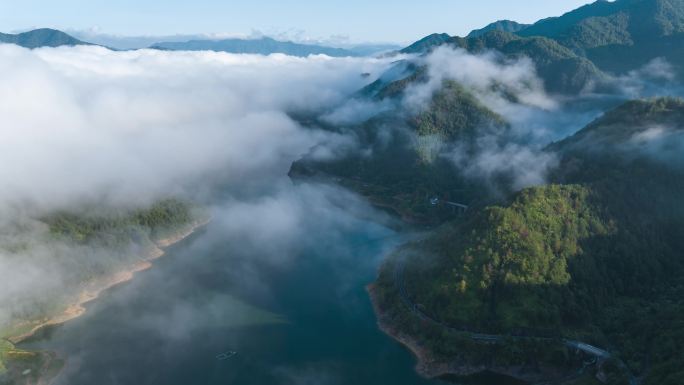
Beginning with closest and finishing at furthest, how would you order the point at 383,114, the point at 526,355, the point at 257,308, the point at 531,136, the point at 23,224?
the point at 526,355 < the point at 257,308 < the point at 23,224 < the point at 531,136 < the point at 383,114

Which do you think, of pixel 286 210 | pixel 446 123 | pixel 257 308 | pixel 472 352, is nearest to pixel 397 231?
pixel 286 210

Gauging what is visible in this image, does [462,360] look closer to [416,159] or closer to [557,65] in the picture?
[416,159]

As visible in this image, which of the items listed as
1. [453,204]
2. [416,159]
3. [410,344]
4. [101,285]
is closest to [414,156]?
[416,159]

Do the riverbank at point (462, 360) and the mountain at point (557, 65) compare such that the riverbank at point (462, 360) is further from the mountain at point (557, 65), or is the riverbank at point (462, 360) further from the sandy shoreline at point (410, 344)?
the mountain at point (557, 65)

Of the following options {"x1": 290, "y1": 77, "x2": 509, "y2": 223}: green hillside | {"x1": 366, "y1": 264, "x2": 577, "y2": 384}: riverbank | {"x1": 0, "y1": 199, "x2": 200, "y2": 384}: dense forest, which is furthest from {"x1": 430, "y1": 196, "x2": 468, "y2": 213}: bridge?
{"x1": 0, "y1": 199, "x2": 200, "y2": 384}: dense forest

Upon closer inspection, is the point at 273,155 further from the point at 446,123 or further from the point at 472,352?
the point at 472,352

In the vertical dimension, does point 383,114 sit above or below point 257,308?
above
